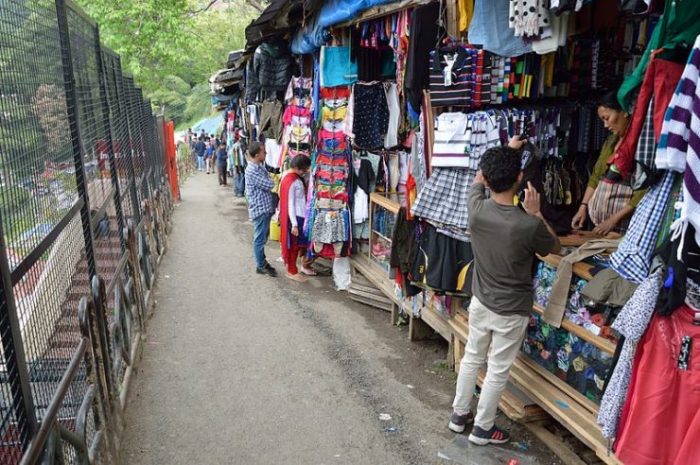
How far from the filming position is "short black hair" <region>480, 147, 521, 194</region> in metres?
3.40

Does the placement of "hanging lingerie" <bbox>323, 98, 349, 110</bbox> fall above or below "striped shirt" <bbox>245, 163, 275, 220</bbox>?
above

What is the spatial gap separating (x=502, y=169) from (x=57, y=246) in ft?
8.32

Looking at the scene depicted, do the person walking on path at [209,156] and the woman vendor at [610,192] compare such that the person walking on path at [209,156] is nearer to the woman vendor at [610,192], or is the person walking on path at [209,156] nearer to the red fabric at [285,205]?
the red fabric at [285,205]

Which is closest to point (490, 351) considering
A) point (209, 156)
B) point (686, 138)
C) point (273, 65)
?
point (686, 138)

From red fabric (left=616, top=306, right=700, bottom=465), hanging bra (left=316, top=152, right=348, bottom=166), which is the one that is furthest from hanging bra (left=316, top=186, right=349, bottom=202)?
red fabric (left=616, top=306, right=700, bottom=465)

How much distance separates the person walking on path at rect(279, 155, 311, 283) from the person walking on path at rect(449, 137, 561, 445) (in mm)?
3795

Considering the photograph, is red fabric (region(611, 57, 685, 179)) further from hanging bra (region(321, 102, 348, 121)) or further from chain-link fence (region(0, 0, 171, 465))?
hanging bra (region(321, 102, 348, 121))

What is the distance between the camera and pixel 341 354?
5.42 m

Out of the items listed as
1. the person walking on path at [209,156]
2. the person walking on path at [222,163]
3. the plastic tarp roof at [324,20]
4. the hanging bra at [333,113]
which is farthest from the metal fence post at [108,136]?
the person walking on path at [209,156]

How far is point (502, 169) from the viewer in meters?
3.40

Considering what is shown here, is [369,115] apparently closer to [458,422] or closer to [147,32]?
[458,422]

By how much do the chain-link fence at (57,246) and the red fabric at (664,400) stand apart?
2.74m

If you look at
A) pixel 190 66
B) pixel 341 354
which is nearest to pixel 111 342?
pixel 341 354

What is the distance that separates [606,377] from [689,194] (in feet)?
4.50
